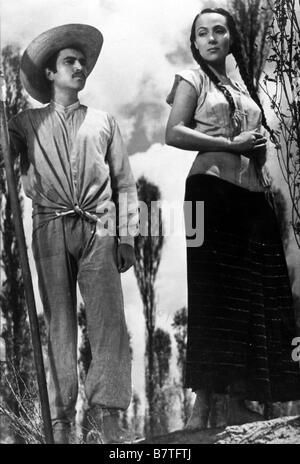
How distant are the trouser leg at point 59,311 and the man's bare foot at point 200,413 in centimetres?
96

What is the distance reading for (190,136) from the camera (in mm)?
8734

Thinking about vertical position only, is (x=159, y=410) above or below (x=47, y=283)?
below

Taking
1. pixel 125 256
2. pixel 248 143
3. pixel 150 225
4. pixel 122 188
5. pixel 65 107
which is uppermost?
pixel 65 107

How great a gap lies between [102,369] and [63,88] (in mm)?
2406

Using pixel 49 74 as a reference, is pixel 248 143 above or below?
below

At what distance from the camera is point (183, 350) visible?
8.53 meters

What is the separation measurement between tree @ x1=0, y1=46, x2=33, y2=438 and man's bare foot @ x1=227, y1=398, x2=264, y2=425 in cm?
168

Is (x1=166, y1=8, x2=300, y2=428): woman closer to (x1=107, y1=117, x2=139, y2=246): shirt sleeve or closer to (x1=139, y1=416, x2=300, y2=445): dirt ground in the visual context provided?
(x1=139, y1=416, x2=300, y2=445): dirt ground

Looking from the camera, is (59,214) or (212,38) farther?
(212,38)

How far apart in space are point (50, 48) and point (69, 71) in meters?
0.26

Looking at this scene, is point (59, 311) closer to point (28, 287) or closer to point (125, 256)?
point (28, 287)

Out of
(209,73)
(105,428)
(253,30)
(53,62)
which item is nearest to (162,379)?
(105,428)

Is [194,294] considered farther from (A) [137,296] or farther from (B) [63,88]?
(B) [63,88]
